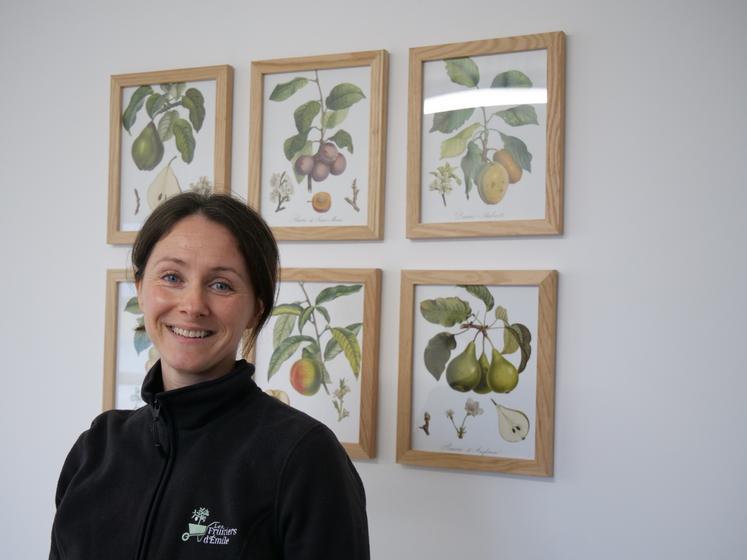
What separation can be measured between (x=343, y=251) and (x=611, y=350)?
21.7 inches

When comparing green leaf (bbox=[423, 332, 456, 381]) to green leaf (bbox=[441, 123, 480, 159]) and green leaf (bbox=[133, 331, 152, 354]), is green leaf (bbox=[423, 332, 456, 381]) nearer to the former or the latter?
green leaf (bbox=[441, 123, 480, 159])

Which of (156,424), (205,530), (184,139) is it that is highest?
(184,139)

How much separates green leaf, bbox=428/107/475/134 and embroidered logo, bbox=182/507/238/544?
85 cm

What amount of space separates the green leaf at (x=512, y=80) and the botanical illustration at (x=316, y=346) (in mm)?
477

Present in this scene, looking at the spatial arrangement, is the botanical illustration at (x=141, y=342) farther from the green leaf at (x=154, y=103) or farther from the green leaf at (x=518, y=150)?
the green leaf at (x=518, y=150)

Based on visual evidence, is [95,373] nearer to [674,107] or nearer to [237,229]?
[237,229]

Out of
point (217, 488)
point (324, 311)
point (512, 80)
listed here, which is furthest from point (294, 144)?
point (217, 488)

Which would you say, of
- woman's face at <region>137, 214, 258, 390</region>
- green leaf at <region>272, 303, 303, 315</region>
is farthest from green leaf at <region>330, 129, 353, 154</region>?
woman's face at <region>137, 214, 258, 390</region>

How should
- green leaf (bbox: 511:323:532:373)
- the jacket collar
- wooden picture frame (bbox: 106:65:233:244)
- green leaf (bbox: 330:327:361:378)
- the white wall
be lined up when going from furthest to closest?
wooden picture frame (bbox: 106:65:233:244), green leaf (bbox: 330:327:361:378), green leaf (bbox: 511:323:532:373), the white wall, the jacket collar

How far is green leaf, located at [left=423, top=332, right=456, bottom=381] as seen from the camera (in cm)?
147

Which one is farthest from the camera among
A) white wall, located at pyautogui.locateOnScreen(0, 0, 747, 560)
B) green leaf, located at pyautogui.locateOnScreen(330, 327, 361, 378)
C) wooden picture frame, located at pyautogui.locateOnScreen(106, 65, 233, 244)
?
wooden picture frame, located at pyautogui.locateOnScreen(106, 65, 233, 244)

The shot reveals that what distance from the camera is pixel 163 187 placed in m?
1.70

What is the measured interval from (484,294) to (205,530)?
0.70 m

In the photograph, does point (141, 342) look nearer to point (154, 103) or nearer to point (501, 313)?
point (154, 103)
